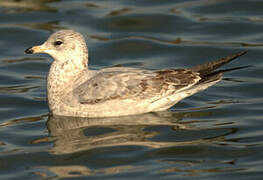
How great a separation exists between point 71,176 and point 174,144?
1691 mm

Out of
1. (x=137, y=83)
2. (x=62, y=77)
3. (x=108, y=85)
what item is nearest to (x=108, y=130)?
(x=108, y=85)

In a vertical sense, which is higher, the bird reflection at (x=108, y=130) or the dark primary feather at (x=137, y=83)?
the dark primary feather at (x=137, y=83)

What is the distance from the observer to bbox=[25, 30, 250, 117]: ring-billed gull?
10.2m

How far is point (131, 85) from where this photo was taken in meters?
10.2

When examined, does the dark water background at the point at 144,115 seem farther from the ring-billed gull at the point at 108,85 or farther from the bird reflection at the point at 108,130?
the ring-billed gull at the point at 108,85

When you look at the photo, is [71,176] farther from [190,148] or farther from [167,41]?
[167,41]

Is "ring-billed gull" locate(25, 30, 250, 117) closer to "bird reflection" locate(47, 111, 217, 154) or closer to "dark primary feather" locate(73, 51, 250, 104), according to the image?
"dark primary feather" locate(73, 51, 250, 104)

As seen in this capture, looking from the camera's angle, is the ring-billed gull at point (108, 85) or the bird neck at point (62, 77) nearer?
the ring-billed gull at point (108, 85)

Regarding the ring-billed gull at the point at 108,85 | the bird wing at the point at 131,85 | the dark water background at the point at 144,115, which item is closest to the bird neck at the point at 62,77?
the ring-billed gull at the point at 108,85

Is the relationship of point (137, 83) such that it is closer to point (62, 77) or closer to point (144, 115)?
point (144, 115)

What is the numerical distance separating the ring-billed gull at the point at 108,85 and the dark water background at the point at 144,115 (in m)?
0.21

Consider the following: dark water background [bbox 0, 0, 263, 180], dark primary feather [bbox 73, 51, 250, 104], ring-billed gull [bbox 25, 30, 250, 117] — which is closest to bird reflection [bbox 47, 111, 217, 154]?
dark water background [bbox 0, 0, 263, 180]

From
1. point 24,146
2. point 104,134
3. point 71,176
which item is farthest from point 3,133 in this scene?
point 71,176

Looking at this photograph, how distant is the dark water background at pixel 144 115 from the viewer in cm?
869
